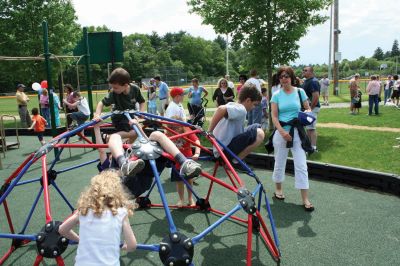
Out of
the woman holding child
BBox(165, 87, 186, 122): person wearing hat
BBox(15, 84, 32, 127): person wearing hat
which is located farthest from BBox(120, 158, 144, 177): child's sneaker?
BBox(15, 84, 32, 127): person wearing hat

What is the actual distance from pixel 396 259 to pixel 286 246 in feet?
3.43

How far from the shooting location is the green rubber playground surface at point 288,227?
147 inches

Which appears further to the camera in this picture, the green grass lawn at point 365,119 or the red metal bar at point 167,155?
the green grass lawn at point 365,119

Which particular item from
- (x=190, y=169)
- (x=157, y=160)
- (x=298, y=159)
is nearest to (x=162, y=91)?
(x=298, y=159)

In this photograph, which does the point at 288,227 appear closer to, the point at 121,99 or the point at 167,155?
the point at 167,155

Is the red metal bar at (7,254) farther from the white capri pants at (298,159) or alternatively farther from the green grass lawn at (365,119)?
the green grass lawn at (365,119)

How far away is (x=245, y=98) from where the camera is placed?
4.19 m

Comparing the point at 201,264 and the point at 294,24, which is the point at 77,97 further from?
the point at 201,264

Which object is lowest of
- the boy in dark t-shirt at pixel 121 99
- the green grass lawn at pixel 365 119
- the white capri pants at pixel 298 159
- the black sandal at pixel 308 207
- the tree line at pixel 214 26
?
the black sandal at pixel 308 207

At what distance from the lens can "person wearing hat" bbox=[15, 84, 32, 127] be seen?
14.4 metres

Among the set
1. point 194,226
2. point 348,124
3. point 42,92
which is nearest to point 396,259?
point 194,226

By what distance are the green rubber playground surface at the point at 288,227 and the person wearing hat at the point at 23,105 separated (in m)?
9.15

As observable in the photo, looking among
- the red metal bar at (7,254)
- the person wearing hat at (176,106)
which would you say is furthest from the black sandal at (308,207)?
the red metal bar at (7,254)

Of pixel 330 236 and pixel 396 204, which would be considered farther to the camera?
pixel 396 204
